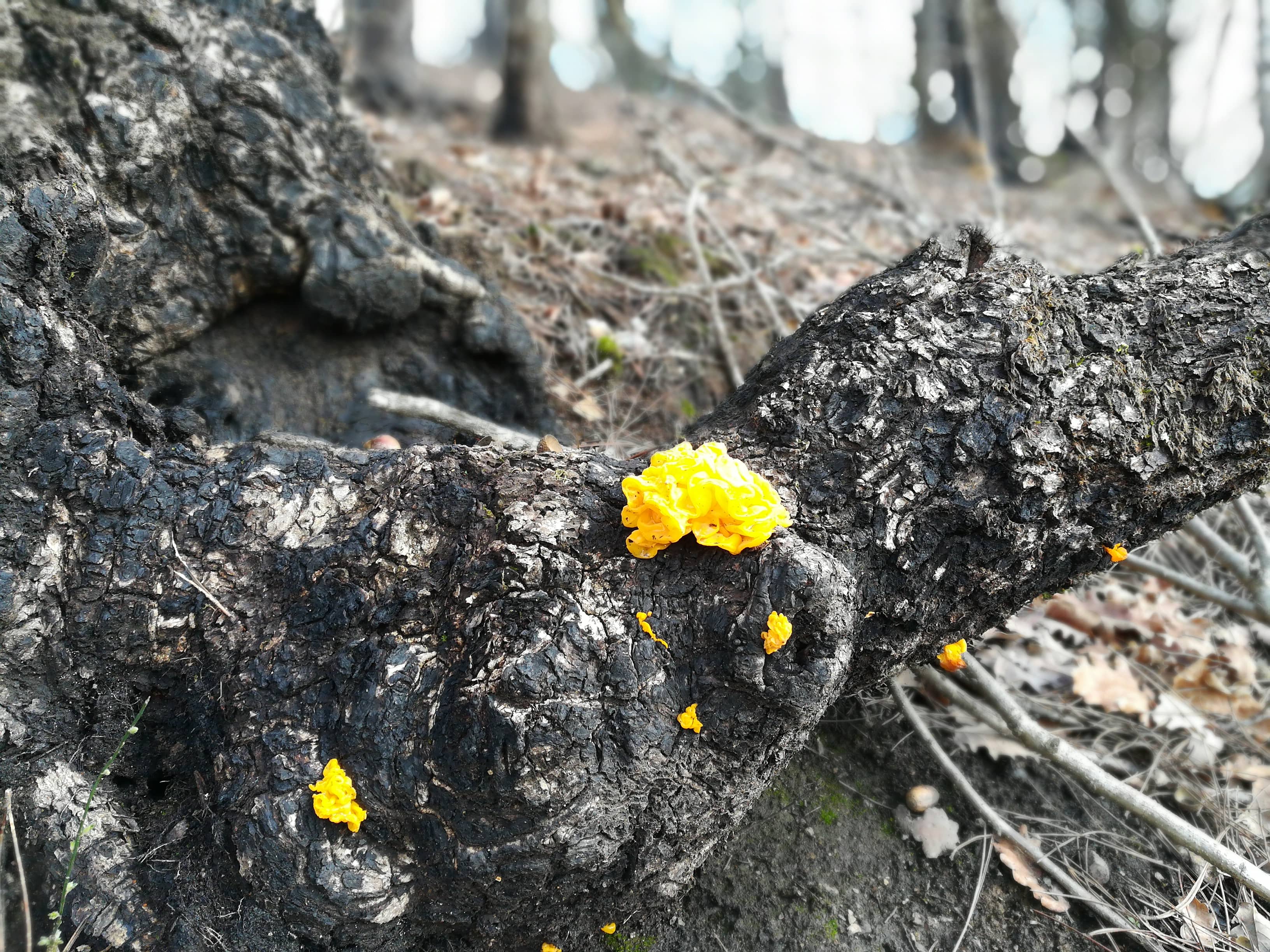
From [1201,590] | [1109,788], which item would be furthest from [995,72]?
[1109,788]

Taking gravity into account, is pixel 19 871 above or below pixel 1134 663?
below

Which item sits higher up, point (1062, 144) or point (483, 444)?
point (1062, 144)

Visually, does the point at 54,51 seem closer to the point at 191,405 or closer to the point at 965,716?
the point at 191,405

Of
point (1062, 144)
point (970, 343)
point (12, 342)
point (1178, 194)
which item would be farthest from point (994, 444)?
point (1062, 144)

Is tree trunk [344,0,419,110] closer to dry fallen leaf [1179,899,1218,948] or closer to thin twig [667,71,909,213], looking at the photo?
thin twig [667,71,909,213]

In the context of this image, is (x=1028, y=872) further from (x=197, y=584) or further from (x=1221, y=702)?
(x=197, y=584)

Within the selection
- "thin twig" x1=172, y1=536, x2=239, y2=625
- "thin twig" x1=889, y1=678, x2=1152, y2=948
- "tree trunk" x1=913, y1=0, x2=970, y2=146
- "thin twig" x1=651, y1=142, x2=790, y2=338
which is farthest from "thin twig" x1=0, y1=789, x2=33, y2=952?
"tree trunk" x1=913, y1=0, x2=970, y2=146
